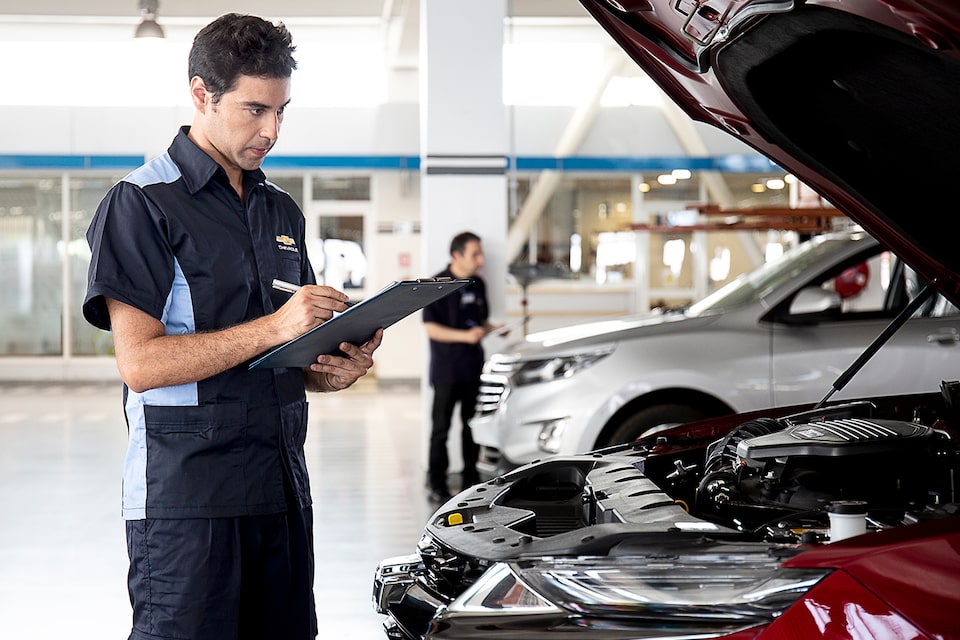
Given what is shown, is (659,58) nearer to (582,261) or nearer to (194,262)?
(194,262)

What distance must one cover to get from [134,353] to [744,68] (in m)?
1.19

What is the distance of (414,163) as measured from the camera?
13852 mm

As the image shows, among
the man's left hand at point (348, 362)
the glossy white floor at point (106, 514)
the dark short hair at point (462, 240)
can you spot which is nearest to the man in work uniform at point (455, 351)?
the dark short hair at point (462, 240)

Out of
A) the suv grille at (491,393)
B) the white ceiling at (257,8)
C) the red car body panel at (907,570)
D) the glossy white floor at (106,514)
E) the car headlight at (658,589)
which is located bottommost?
the glossy white floor at (106,514)

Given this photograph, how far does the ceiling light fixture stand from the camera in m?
8.74

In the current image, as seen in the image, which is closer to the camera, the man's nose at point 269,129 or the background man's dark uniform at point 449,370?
the man's nose at point 269,129

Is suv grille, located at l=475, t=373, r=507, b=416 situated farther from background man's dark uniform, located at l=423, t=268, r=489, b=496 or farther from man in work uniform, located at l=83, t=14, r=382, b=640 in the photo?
man in work uniform, located at l=83, t=14, r=382, b=640

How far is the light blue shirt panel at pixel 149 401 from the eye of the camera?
1.89m

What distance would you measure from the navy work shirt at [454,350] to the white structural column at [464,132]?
806 mm

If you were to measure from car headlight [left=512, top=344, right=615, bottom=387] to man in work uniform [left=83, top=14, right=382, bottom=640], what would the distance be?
120 inches

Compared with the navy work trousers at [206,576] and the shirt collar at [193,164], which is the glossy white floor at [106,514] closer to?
the navy work trousers at [206,576]

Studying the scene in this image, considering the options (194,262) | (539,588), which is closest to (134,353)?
(194,262)

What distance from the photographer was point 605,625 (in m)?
1.50

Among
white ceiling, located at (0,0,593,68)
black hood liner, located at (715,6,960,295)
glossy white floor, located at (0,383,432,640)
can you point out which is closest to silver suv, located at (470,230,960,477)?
glossy white floor, located at (0,383,432,640)
